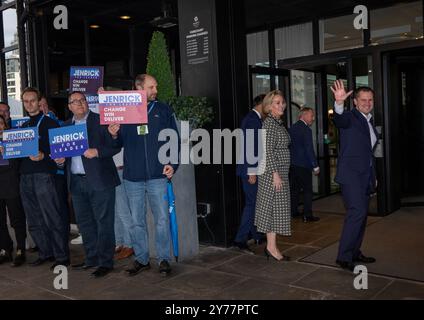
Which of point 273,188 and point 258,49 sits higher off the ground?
point 258,49

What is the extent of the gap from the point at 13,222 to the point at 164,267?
1.94m

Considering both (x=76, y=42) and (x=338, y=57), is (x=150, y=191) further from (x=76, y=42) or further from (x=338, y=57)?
(x=76, y=42)

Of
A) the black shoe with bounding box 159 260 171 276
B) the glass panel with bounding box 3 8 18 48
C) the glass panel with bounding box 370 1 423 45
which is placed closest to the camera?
the black shoe with bounding box 159 260 171 276

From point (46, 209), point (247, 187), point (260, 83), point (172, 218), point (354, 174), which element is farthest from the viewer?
point (260, 83)

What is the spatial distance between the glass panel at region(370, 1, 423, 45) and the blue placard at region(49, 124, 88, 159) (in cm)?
480

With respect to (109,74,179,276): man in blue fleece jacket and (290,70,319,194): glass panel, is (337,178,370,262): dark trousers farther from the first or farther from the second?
(290,70,319,194): glass panel

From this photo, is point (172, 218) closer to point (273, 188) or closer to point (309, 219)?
point (273, 188)

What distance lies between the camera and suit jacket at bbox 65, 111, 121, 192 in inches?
167

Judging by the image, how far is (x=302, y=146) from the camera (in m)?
6.57

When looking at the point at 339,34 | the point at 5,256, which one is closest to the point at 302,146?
the point at 339,34

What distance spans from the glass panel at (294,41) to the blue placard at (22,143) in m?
4.91

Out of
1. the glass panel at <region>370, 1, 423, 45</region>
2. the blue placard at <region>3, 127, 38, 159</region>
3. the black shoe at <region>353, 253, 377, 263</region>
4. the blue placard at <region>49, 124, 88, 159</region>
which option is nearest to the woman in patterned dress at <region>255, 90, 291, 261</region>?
the black shoe at <region>353, 253, 377, 263</region>

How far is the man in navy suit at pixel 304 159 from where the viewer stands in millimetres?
6516

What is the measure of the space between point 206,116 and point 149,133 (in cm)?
95
